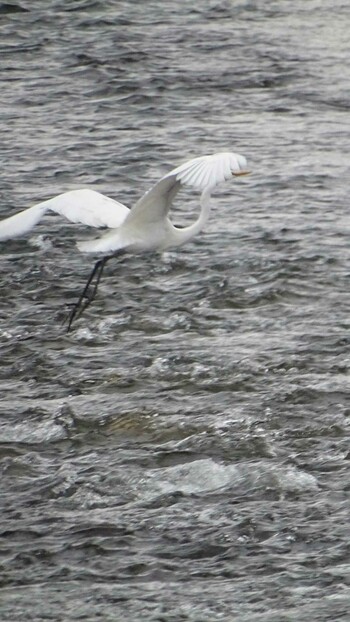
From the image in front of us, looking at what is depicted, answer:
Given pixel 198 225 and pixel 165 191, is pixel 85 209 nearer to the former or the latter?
pixel 165 191

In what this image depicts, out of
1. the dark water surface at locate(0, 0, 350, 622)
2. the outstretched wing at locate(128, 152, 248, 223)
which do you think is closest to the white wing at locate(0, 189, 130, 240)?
the outstretched wing at locate(128, 152, 248, 223)

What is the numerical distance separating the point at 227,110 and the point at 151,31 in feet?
7.85

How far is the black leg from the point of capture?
321 inches

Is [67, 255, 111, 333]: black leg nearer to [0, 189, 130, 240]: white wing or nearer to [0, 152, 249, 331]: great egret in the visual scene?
[0, 152, 249, 331]: great egret

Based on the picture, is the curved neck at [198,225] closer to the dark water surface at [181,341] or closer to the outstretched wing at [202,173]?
the outstretched wing at [202,173]

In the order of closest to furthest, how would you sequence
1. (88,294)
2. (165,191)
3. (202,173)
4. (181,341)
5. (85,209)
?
1. (202,173)
2. (165,191)
3. (85,209)
4. (181,341)
5. (88,294)

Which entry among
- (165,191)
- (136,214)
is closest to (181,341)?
(136,214)

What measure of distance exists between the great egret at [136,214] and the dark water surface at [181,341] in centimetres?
52

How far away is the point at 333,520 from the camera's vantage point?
6.04 metres

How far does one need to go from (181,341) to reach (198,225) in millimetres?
670

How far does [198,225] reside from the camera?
26.9 feet

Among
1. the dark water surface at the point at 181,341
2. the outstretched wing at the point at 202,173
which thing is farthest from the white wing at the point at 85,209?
the dark water surface at the point at 181,341

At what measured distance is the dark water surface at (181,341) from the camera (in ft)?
18.8

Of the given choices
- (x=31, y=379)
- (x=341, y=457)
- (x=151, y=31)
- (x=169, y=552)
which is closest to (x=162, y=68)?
(x=151, y=31)
